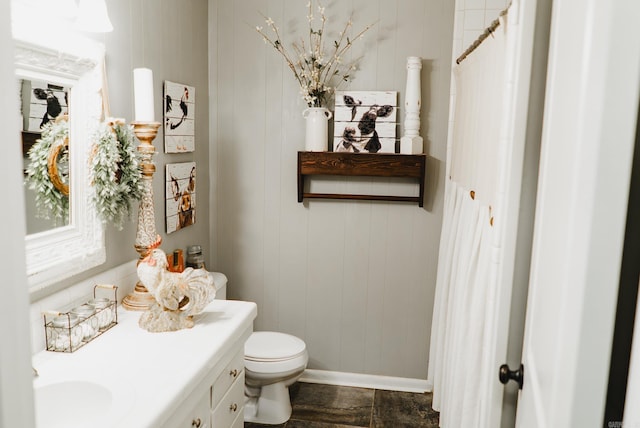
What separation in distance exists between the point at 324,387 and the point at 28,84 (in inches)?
91.3

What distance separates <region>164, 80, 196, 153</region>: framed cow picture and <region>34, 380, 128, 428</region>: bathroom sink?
1.35 m

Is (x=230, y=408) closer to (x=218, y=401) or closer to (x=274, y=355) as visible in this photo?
(x=218, y=401)

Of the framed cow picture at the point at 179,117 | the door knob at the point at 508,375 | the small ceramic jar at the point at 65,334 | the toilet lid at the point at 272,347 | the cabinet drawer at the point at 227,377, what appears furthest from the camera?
the toilet lid at the point at 272,347

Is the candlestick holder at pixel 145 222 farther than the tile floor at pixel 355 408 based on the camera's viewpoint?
No

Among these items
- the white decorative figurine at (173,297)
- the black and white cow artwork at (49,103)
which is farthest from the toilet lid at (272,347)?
the black and white cow artwork at (49,103)

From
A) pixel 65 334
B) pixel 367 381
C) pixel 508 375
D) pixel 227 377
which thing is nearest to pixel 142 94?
pixel 65 334

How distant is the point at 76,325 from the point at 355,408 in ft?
5.78

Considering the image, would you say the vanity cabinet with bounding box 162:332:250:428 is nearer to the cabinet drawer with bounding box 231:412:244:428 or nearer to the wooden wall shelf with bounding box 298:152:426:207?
the cabinet drawer with bounding box 231:412:244:428

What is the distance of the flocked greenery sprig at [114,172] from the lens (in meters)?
1.88

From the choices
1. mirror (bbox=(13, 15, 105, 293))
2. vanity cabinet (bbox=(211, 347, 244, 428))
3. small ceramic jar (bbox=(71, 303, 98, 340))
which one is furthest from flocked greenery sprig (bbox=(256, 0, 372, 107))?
small ceramic jar (bbox=(71, 303, 98, 340))

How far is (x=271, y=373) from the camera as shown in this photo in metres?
2.67

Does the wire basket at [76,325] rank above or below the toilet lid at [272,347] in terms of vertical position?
above

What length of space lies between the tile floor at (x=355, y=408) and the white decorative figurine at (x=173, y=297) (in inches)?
46.6

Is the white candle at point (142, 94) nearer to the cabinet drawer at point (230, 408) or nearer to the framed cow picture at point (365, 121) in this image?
the cabinet drawer at point (230, 408)
